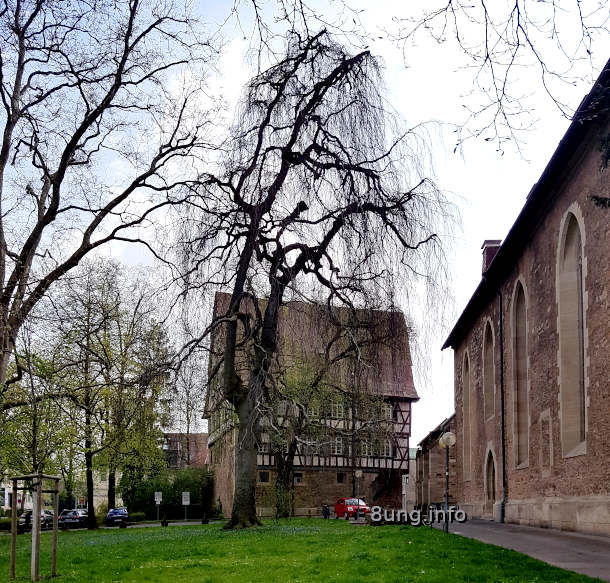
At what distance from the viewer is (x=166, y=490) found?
56000 mm

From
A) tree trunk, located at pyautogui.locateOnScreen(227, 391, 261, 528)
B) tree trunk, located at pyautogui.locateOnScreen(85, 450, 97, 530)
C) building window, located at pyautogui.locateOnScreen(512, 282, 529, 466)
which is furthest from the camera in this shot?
tree trunk, located at pyautogui.locateOnScreen(85, 450, 97, 530)

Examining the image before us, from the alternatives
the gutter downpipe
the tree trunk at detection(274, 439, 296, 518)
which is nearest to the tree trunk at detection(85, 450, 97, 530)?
the tree trunk at detection(274, 439, 296, 518)

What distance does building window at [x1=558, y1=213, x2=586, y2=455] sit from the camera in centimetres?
1994

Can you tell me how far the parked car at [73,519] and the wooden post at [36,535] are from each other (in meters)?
34.0

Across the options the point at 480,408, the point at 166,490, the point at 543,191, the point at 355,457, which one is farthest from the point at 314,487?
the point at 543,191

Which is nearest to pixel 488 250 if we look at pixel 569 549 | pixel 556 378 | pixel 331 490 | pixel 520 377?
pixel 520 377

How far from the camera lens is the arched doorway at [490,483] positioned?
1236 inches

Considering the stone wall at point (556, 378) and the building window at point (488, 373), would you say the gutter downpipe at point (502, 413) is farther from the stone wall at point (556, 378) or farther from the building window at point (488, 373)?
the building window at point (488, 373)

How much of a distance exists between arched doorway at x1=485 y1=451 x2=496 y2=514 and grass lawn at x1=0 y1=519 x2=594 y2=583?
1546cm

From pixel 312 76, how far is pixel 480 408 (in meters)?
23.6

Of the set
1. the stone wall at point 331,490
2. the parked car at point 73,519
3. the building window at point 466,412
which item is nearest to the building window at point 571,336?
the building window at point 466,412

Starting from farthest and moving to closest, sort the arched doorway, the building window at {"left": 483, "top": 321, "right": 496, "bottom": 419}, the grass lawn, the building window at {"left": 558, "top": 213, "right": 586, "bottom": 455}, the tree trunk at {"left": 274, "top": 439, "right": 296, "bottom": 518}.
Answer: the building window at {"left": 483, "top": 321, "right": 496, "bottom": 419}
the arched doorway
the tree trunk at {"left": 274, "top": 439, "right": 296, "bottom": 518}
the building window at {"left": 558, "top": 213, "right": 586, "bottom": 455}
the grass lawn

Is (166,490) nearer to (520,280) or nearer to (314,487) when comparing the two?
(314,487)

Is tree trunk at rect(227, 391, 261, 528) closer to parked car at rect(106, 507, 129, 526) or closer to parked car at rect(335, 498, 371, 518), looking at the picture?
parked car at rect(335, 498, 371, 518)
